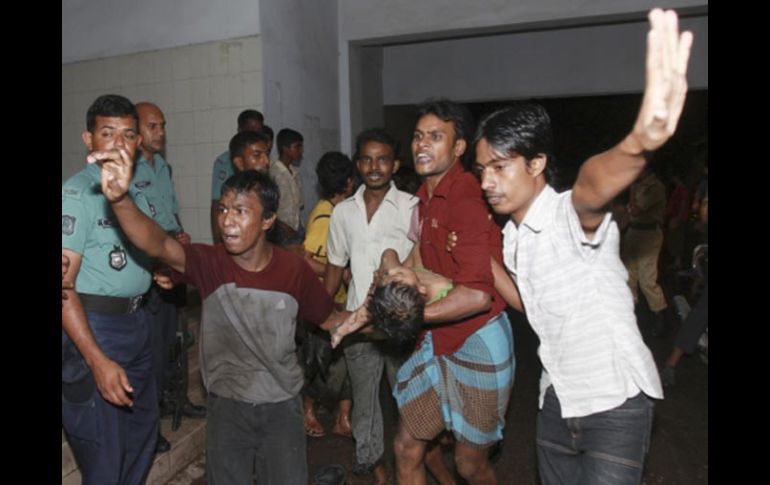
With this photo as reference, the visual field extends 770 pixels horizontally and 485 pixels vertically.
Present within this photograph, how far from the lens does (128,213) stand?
6.69 feet

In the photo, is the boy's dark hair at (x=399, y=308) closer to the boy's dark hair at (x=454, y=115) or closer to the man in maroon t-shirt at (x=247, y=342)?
the man in maroon t-shirt at (x=247, y=342)

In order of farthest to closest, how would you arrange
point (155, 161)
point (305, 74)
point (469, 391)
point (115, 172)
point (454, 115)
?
point (305, 74), point (155, 161), point (454, 115), point (469, 391), point (115, 172)

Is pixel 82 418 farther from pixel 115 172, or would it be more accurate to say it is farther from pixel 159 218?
pixel 159 218

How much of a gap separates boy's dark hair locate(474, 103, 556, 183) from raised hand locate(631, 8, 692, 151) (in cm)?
68

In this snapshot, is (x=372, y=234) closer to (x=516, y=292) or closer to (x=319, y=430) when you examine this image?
(x=516, y=292)

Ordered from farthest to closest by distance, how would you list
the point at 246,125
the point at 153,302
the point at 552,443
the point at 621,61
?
the point at 621,61 → the point at 246,125 → the point at 153,302 → the point at 552,443

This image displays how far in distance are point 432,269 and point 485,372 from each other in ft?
1.87

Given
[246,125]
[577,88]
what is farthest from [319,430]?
[577,88]

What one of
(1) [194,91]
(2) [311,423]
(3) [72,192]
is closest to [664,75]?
(3) [72,192]

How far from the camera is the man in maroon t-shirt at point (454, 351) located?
2682 millimetres

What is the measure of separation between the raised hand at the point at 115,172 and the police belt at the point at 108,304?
2.75 ft

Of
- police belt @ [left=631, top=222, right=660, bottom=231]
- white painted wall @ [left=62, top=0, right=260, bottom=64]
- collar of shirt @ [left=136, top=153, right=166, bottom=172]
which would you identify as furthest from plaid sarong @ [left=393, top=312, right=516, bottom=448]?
white painted wall @ [left=62, top=0, right=260, bottom=64]

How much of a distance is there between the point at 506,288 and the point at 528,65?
25.0 ft

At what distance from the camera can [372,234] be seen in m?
3.40
